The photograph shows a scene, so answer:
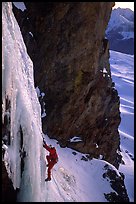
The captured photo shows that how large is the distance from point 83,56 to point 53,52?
1.52 m

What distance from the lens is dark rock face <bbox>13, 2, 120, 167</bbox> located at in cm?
1455

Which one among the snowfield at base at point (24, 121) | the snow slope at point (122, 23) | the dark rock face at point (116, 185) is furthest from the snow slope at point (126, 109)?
the snow slope at point (122, 23)

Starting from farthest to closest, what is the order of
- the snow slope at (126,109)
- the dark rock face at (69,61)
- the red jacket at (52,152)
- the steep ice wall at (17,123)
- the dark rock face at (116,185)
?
the snow slope at (126,109)
the dark rock face at (116,185)
the dark rock face at (69,61)
the red jacket at (52,152)
the steep ice wall at (17,123)

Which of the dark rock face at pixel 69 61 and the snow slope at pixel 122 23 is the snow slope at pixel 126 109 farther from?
the snow slope at pixel 122 23

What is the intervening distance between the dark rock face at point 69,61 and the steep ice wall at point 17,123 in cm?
710

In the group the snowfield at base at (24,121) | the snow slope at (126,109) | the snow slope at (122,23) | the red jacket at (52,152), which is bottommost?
the snow slope at (126,109)

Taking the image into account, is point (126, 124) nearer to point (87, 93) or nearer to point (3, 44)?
point (87, 93)

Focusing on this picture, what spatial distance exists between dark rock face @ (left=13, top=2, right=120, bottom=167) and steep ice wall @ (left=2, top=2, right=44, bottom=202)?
7103 millimetres

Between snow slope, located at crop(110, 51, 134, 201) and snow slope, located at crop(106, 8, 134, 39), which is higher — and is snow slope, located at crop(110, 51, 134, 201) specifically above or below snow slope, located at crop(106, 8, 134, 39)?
below

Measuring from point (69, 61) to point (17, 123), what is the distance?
8.92 metres

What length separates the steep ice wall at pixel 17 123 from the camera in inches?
247

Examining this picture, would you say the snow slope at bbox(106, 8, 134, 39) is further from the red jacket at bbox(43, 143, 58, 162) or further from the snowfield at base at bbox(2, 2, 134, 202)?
the snowfield at base at bbox(2, 2, 134, 202)

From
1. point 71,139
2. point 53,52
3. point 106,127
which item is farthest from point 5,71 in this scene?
point 106,127

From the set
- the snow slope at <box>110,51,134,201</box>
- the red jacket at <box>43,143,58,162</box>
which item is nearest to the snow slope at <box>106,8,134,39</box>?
the snow slope at <box>110,51,134,201</box>
